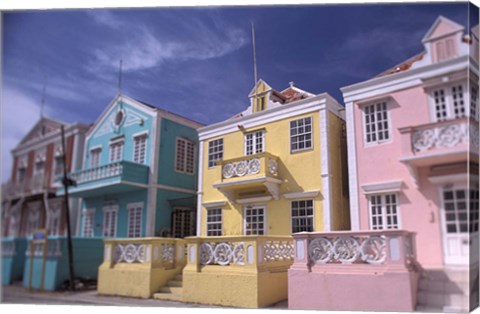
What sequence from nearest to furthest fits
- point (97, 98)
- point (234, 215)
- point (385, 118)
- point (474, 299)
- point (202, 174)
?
point (474, 299)
point (385, 118)
point (97, 98)
point (234, 215)
point (202, 174)

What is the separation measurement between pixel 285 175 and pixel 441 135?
4.42 meters

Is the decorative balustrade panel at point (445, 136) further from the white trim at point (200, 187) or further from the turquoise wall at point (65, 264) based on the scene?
the turquoise wall at point (65, 264)

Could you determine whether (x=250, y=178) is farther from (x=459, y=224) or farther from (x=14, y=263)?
(x=14, y=263)

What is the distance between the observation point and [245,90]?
10859mm

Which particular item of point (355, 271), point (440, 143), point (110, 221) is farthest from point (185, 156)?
point (440, 143)

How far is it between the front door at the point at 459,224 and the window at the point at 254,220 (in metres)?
5.10

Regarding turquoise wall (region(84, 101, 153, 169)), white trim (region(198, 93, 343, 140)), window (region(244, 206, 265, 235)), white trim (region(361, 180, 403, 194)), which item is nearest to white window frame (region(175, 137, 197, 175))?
white trim (region(198, 93, 343, 140))

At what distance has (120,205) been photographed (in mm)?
14656

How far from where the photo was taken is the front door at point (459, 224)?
8016 millimetres

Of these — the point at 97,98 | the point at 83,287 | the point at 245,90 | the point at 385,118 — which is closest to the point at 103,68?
the point at 97,98

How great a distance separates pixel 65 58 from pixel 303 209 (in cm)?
712

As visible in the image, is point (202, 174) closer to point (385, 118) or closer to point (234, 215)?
point (234, 215)

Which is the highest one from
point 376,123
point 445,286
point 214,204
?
point 376,123

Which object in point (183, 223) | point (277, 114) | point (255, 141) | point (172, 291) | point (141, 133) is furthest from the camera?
point (141, 133)
